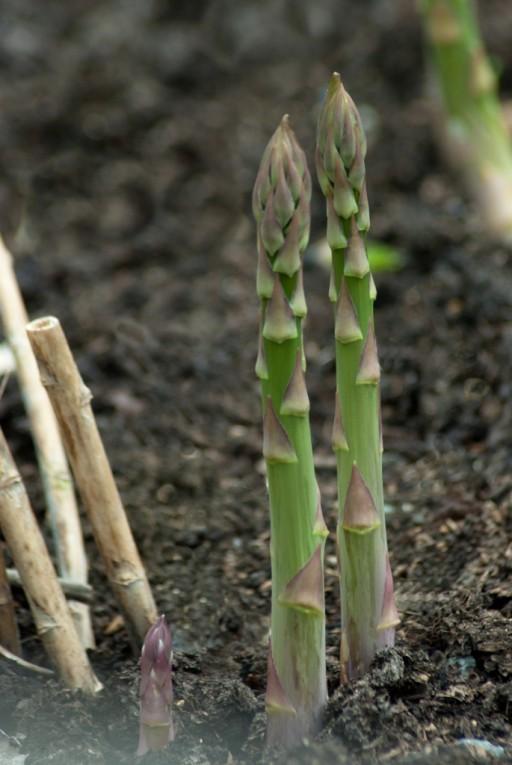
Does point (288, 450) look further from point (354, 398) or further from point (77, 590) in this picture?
point (77, 590)

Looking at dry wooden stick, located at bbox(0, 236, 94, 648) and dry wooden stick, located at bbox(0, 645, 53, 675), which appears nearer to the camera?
dry wooden stick, located at bbox(0, 645, 53, 675)

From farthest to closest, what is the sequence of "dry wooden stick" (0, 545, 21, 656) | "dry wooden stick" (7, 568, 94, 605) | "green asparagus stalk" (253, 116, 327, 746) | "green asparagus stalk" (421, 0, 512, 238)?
"green asparagus stalk" (421, 0, 512, 238) → "dry wooden stick" (7, 568, 94, 605) → "dry wooden stick" (0, 545, 21, 656) → "green asparagus stalk" (253, 116, 327, 746)

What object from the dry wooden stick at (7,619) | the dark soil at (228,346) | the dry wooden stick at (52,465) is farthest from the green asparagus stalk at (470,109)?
the dry wooden stick at (7,619)

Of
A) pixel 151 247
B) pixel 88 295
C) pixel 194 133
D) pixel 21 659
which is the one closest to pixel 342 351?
pixel 21 659

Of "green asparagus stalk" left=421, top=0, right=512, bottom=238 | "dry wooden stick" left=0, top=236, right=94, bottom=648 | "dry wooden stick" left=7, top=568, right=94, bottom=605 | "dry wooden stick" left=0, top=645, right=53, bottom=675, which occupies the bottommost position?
"dry wooden stick" left=0, top=645, right=53, bottom=675

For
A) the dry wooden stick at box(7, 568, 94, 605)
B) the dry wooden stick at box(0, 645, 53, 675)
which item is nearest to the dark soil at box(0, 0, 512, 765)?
the dry wooden stick at box(0, 645, 53, 675)

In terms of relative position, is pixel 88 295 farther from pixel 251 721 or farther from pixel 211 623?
pixel 251 721

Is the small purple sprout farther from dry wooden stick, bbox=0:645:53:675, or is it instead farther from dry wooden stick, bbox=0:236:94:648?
dry wooden stick, bbox=0:236:94:648

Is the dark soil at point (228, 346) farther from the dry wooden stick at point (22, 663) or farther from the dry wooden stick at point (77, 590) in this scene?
the dry wooden stick at point (77, 590)

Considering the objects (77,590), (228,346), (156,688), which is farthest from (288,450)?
(228,346)
